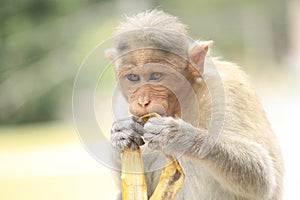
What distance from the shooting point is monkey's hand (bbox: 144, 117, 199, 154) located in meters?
5.95

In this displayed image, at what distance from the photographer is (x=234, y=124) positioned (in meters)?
6.94

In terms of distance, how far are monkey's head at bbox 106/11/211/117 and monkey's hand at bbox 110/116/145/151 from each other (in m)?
0.08

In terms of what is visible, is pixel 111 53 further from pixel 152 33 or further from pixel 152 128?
pixel 152 128

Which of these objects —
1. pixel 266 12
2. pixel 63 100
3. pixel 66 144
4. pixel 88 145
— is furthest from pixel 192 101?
pixel 266 12

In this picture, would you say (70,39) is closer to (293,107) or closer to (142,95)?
(293,107)

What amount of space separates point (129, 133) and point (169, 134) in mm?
269

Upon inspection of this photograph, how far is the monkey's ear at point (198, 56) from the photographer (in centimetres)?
655

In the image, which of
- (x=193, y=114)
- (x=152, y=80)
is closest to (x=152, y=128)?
(x=152, y=80)

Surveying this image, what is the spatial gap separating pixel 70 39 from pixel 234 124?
1242 cm

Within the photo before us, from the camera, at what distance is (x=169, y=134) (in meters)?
6.05

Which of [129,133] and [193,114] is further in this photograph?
[193,114]

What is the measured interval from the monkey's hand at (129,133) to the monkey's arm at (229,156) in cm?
9

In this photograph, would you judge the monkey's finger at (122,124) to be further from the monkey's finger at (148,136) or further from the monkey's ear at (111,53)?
the monkey's ear at (111,53)

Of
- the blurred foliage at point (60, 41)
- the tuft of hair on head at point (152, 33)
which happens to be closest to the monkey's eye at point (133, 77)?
the tuft of hair on head at point (152, 33)
